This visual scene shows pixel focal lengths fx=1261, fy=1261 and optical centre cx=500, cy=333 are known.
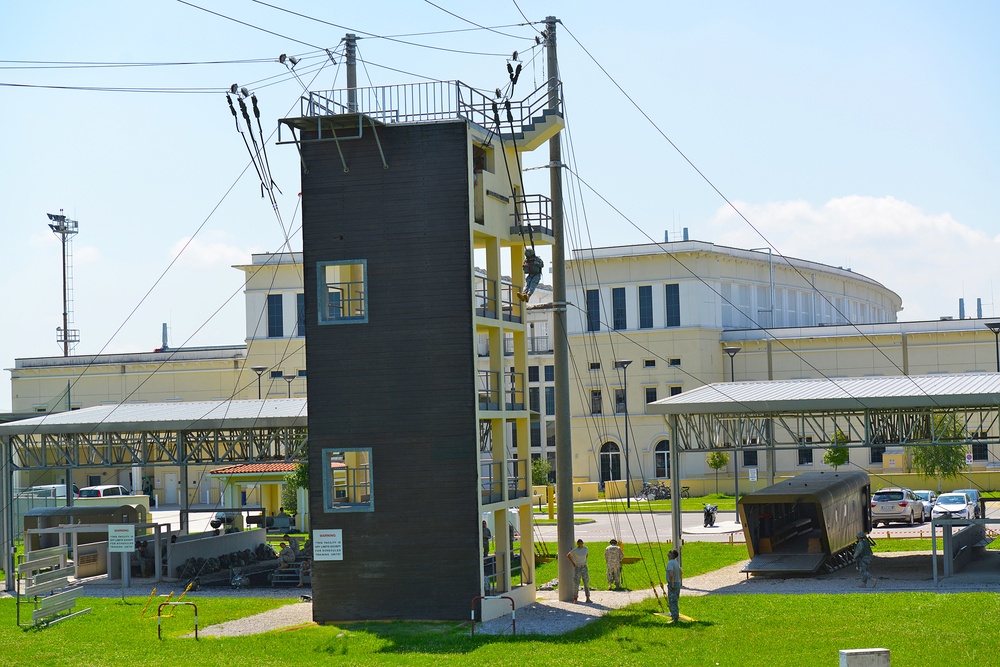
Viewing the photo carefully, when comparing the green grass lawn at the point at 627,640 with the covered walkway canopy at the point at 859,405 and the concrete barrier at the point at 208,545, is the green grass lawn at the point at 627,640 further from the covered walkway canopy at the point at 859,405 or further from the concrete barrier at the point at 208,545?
the concrete barrier at the point at 208,545

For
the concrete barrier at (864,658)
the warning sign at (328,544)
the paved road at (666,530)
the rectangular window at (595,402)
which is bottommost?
the paved road at (666,530)

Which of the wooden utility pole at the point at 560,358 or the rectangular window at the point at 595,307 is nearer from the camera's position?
the wooden utility pole at the point at 560,358

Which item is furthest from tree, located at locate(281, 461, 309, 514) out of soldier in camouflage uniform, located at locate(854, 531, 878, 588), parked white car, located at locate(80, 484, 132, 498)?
soldier in camouflage uniform, located at locate(854, 531, 878, 588)

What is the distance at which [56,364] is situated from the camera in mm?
89750

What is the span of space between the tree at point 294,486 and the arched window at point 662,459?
24.2 m

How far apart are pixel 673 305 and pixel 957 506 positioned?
107ft

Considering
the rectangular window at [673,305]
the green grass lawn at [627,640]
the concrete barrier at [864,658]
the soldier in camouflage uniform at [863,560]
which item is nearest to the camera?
the concrete barrier at [864,658]

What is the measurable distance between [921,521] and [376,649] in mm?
35664

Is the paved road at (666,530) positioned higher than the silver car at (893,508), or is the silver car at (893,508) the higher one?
the silver car at (893,508)

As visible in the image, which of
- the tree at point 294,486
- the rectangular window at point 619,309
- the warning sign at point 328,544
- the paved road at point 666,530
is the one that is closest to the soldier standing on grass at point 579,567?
the warning sign at point 328,544

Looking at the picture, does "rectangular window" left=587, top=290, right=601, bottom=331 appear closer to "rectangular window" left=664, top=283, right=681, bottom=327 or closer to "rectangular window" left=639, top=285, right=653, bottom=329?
"rectangular window" left=639, top=285, right=653, bottom=329

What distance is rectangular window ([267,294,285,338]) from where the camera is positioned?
8519 cm

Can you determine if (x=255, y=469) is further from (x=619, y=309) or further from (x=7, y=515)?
(x=619, y=309)

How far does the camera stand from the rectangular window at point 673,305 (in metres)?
81.6
